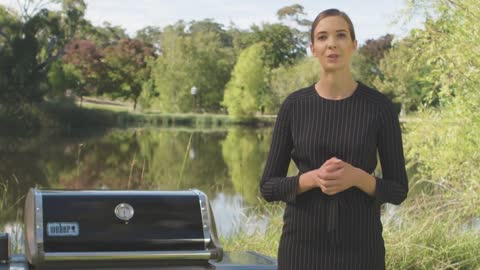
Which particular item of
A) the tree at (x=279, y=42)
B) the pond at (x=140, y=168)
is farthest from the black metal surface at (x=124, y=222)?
the tree at (x=279, y=42)

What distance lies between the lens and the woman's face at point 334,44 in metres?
1.33

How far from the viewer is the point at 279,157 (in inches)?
54.6

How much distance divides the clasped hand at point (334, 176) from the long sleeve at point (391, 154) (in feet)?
0.33

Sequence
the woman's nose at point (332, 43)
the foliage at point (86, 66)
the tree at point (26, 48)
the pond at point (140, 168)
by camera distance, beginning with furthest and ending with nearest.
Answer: the foliage at point (86, 66), the tree at point (26, 48), the pond at point (140, 168), the woman's nose at point (332, 43)

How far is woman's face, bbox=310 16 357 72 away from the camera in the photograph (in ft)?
4.37

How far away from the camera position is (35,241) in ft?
6.77

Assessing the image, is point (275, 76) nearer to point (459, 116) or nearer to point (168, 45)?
point (168, 45)

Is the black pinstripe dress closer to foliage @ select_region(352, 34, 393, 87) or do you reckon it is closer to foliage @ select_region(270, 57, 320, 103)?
foliage @ select_region(270, 57, 320, 103)

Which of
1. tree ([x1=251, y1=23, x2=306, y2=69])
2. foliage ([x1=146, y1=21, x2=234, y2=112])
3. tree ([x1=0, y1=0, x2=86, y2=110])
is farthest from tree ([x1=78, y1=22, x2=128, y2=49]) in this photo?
tree ([x1=0, y1=0, x2=86, y2=110])

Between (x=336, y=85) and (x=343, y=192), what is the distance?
19 centimetres

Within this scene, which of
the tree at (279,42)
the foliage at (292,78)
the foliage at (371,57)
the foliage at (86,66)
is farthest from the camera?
the tree at (279,42)

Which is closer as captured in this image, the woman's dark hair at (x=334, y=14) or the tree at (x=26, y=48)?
the woman's dark hair at (x=334, y=14)

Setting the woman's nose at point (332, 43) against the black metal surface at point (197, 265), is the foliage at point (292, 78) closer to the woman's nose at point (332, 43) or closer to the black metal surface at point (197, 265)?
the black metal surface at point (197, 265)

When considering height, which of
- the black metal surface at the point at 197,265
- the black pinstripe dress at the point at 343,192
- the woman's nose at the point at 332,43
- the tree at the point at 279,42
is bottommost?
the black metal surface at the point at 197,265
